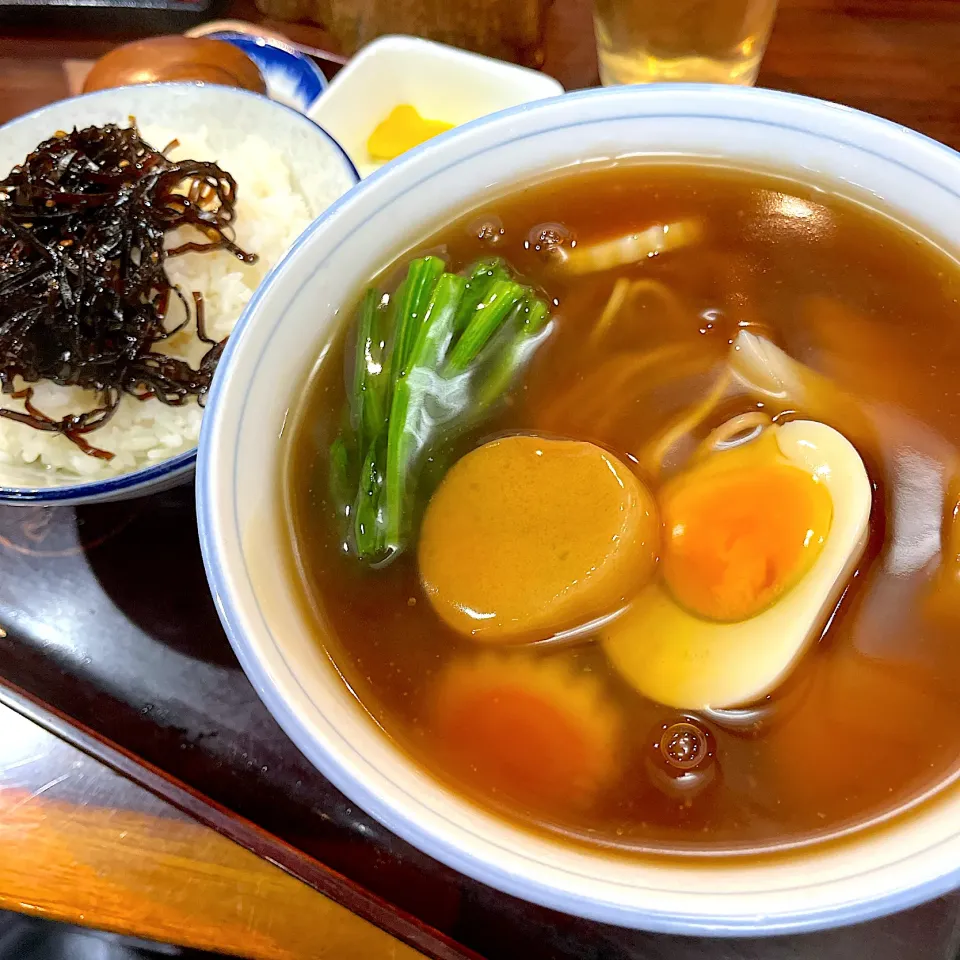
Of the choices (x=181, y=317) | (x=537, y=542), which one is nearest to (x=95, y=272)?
(x=181, y=317)

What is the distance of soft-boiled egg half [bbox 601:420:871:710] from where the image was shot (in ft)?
3.28

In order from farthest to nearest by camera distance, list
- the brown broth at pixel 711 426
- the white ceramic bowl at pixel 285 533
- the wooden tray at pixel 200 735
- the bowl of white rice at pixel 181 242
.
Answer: the bowl of white rice at pixel 181 242 < the wooden tray at pixel 200 735 < the brown broth at pixel 711 426 < the white ceramic bowl at pixel 285 533

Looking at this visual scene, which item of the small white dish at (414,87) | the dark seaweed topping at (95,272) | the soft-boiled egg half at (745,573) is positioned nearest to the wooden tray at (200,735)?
the dark seaweed topping at (95,272)

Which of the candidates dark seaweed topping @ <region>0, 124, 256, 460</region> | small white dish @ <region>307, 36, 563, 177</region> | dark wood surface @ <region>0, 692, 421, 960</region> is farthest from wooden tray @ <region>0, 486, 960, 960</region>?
small white dish @ <region>307, 36, 563, 177</region>

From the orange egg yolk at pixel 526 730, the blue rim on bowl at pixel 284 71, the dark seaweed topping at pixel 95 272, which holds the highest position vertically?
the blue rim on bowl at pixel 284 71

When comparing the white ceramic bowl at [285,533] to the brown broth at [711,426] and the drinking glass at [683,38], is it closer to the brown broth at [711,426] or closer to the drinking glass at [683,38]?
the brown broth at [711,426]

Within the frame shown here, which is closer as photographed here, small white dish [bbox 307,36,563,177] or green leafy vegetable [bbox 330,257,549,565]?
green leafy vegetable [bbox 330,257,549,565]

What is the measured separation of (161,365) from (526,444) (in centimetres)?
70

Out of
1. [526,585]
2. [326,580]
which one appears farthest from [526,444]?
[326,580]

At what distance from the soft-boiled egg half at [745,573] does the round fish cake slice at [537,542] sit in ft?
0.15

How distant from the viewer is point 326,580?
109 centimetres

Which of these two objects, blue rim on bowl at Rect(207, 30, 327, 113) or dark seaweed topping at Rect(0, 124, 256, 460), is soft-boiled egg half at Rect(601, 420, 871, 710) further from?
blue rim on bowl at Rect(207, 30, 327, 113)

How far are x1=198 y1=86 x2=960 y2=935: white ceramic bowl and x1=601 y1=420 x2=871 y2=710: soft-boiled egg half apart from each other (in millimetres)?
204

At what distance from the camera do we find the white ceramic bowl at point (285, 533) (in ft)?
2.50
